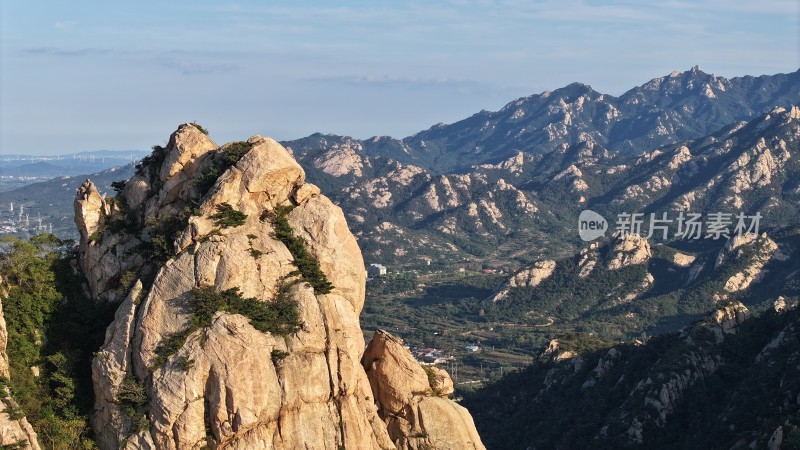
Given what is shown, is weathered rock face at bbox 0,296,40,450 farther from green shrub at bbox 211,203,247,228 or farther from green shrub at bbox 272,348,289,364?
green shrub at bbox 211,203,247,228

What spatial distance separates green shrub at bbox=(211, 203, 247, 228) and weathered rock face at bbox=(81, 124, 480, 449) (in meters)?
0.25

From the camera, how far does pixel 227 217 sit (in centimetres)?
5253

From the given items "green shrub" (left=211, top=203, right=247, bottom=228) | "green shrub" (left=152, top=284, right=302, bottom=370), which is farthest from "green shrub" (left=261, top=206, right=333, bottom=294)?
"green shrub" (left=152, top=284, right=302, bottom=370)

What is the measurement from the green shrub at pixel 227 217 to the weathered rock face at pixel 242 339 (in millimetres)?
247

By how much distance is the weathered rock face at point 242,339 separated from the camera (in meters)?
47.2

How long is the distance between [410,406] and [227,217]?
47.2 ft

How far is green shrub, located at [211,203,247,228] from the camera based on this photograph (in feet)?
172

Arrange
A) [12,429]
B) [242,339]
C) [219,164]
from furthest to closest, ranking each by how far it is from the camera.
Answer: [219,164] → [242,339] → [12,429]

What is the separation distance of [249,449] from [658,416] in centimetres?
6454

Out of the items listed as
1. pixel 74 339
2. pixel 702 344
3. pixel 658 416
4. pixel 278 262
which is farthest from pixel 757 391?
pixel 74 339

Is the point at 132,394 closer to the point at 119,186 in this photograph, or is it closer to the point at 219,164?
the point at 219,164

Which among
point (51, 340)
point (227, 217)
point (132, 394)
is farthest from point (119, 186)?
point (132, 394)

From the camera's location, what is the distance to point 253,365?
47.7m

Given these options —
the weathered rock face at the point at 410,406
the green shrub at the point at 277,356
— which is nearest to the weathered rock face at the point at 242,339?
the green shrub at the point at 277,356
